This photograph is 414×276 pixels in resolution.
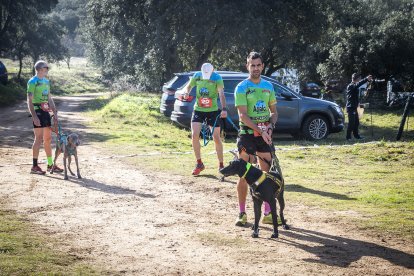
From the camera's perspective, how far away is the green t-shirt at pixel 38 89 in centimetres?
1002

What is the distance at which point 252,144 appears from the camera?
21.4 feet

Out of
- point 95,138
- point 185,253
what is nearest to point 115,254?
point 185,253

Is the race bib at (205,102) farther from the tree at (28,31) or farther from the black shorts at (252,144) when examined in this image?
the tree at (28,31)

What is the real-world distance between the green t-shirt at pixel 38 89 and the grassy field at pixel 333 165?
2.55 metres

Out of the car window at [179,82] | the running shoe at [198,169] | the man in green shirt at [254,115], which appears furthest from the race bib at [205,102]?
the car window at [179,82]

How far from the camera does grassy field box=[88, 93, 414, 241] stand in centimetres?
736

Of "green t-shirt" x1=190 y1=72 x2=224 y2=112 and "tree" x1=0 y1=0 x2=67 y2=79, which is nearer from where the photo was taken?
"green t-shirt" x1=190 y1=72 x2=224 y2=112

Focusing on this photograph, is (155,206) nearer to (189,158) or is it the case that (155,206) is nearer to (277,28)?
(189,158)

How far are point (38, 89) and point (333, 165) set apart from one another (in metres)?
6.12

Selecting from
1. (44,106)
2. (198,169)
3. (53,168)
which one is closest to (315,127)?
(198,169)

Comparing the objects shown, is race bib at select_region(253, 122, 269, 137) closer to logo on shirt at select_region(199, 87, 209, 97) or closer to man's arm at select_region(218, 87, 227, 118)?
man's arm at select_region(218, 87, 227, 118)

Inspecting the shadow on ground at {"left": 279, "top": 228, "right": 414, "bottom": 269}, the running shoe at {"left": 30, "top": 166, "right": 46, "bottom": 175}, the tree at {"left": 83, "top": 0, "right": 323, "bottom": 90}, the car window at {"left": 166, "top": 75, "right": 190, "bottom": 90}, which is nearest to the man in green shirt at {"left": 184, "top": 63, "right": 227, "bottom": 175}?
the running shoe at {"left": 30, "top": 166, "right": 46, "bottom": 175}

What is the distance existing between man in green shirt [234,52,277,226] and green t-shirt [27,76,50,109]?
499cm

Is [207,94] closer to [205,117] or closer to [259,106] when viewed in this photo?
[205,117]
